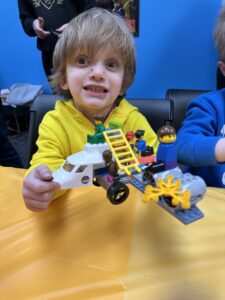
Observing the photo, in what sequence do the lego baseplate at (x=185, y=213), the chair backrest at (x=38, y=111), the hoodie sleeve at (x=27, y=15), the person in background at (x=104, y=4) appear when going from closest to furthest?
the lego baseplate at (x=185, y=213) < the chair backrest at (x=38, y=111) < the person in background at (x=104, y=4) < the hoodie sleeve at (x=27, y=15)

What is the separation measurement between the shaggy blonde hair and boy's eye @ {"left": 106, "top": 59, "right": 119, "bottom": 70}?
24 millimetres

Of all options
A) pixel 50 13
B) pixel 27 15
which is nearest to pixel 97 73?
pixel 50 13

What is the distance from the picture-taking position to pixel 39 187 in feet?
1.52

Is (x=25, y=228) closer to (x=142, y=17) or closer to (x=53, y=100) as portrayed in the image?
(x=53, y=100)

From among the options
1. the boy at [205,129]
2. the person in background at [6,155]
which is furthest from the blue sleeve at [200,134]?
the person in background at [6,155]

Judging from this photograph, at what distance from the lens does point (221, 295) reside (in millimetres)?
406

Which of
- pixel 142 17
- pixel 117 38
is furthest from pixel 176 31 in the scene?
pixel 117 38

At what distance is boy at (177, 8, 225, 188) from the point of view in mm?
682

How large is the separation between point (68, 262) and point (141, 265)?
4.0 inches

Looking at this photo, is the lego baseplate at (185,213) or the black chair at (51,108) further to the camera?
the black chair at (51,108)

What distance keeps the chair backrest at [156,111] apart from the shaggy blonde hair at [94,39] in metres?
0.27

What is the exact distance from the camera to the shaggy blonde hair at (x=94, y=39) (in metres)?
0.64

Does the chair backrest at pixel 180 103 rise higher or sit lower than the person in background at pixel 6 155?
higher

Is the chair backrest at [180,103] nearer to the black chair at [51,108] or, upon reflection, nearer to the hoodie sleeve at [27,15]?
the black chair at [51,108]
